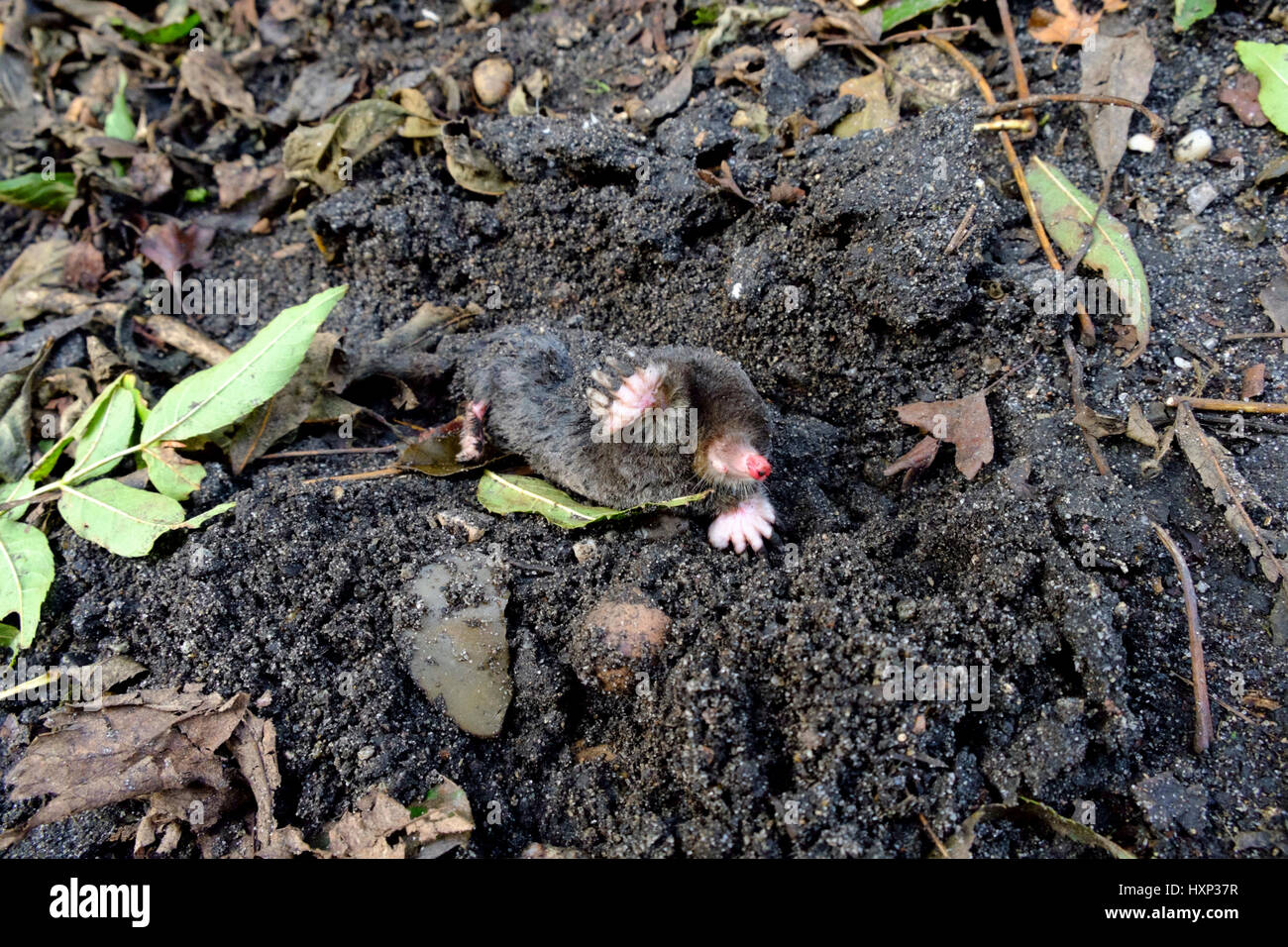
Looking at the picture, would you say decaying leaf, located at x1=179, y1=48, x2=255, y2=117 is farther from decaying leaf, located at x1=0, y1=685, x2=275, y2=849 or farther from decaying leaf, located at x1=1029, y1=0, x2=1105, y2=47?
decaying leaf, located at x1=1029, y1=0, x2=1105, y2=47

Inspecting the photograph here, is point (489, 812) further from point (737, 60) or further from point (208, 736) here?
point (737, 60)

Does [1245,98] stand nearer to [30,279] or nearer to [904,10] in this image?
[904,10]

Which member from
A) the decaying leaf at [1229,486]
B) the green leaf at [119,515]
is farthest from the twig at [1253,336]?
the green leaf at [119,515]

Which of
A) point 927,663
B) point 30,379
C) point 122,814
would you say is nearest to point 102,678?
point 122,814

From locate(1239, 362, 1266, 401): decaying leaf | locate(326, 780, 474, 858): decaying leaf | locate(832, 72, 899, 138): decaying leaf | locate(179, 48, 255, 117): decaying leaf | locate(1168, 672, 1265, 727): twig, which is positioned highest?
locate(179, 48, 255, 117): decaying leaf

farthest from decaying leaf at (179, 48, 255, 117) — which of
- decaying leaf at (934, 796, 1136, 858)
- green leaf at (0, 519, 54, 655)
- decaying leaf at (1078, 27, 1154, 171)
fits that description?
decaying leaf at (934, 796, 1136, 858)
